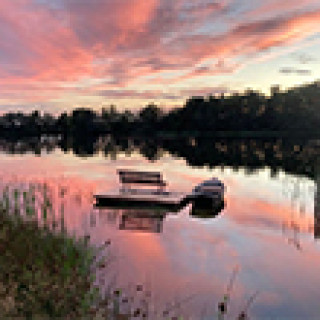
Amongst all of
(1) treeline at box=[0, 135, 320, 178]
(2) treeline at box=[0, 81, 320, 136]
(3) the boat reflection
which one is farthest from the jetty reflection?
(2) treeline at box=[0, 81, 320, 136]

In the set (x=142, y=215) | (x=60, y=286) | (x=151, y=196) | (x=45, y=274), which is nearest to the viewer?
(x=60, y=286)

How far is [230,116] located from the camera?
547 ft

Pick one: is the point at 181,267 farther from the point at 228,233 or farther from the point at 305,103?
the point at 305,103

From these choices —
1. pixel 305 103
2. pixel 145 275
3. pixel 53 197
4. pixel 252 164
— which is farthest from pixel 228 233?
pixel 305 103

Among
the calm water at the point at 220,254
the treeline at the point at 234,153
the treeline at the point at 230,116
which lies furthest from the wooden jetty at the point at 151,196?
the treeline at the point at 230,116

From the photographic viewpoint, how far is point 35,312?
29.1 feet

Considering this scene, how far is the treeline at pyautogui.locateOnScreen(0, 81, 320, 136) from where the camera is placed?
143 m

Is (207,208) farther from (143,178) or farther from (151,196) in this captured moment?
(143,178)

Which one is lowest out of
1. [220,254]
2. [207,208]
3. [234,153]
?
[220,254]

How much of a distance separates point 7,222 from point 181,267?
581cm

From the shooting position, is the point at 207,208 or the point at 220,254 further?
the point at 207,208

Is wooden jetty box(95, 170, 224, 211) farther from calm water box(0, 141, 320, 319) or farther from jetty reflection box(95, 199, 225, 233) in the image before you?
calm water box(0, 141, 320, 319)

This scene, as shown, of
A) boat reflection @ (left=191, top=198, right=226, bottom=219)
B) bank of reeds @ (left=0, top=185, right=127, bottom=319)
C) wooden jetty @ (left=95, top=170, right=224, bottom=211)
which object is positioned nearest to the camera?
bank of reeds @ (left=0, top=185, right=127, bottom=319)

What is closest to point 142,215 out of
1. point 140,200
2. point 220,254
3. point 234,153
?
point 140,200
